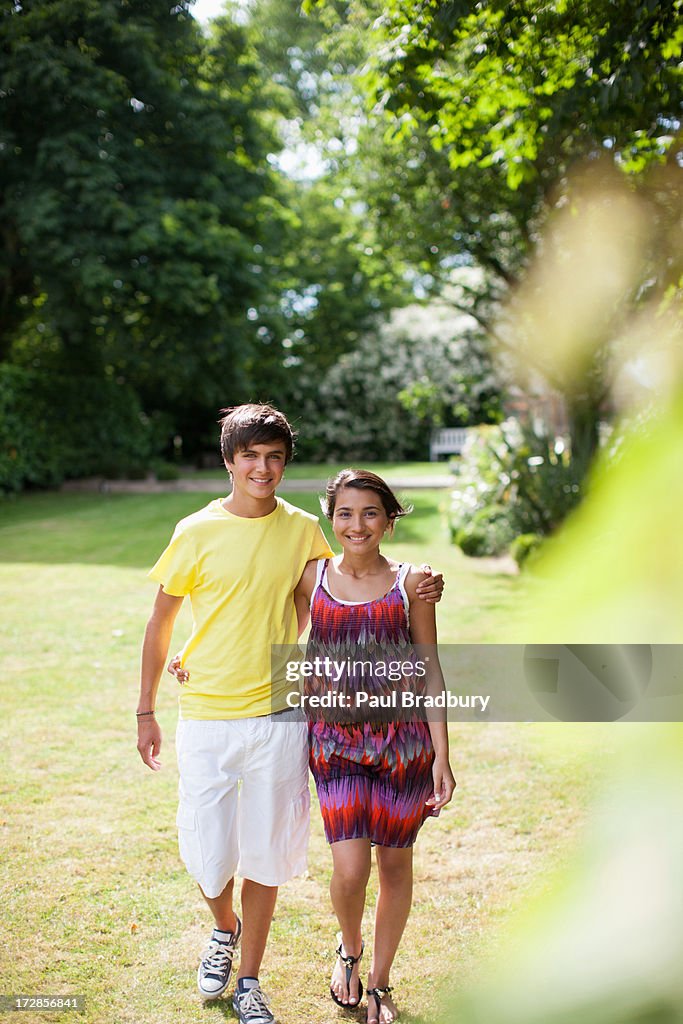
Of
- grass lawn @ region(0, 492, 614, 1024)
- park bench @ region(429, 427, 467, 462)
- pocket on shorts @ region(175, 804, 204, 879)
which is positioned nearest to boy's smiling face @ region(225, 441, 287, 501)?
grass lawn @ region(0, 492, 614, 1024)

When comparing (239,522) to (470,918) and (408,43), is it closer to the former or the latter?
(470,918)

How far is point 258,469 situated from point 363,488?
297mm

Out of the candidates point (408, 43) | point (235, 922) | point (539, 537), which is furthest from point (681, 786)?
point (539, 537)

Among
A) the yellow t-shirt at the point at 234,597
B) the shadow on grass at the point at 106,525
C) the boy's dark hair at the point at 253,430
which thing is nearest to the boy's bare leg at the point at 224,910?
the yellow t-shirt at the point at 234,597

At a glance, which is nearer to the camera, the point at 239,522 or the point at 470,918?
the point at 239,522

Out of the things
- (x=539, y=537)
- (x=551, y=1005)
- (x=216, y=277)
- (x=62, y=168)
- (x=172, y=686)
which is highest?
(x=62, y=168)

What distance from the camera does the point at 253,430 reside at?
2.48m

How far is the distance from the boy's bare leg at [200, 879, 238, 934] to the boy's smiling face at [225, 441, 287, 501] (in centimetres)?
117

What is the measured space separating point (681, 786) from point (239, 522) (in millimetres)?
2052

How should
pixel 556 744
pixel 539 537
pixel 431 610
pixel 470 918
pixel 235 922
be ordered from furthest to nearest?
1. pixel 539 537
2. pixel 470 918
3. pixel 235 922
4. pixel 431 610
5. pixel 556 744

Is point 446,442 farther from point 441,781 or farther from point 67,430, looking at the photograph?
point 441,781

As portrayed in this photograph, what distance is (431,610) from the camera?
243cm

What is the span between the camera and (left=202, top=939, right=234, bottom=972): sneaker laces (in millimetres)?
2648

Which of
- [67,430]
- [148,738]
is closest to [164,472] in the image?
[67,430]
